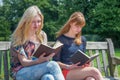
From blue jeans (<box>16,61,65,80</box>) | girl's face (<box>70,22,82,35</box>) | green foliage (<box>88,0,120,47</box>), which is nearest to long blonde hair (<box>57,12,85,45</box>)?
girl's face (<box>70,22,82,35</box>)

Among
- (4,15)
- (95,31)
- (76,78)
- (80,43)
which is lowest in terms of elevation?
(4,15)

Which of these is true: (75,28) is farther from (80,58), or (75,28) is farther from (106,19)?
(106,19)

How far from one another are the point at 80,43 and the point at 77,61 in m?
0.56

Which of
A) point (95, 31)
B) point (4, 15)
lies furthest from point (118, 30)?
point (4, 15)

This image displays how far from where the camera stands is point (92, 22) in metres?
36.4

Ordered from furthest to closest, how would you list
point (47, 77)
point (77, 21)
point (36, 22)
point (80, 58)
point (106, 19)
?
point (106, 19) < point (77, 21) < point (36, 22) < point (80, 58) < point (47, 77)

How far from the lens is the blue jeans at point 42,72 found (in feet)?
15.1

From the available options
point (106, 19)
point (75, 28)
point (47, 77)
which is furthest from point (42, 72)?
point (106, 19)

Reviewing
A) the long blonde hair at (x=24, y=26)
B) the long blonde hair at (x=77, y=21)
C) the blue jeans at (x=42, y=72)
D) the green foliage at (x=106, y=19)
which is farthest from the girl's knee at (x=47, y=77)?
the green foliage at (x=106, y=19)

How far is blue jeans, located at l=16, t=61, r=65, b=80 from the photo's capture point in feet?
15.1

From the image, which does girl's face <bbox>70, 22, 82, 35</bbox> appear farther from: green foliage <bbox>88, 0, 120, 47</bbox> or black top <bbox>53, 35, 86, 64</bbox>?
green foliage <bbox>88, 0, 120, 47</bbox>

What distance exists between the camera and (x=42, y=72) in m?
4.65

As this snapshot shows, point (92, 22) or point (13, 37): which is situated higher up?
point (13, 37)

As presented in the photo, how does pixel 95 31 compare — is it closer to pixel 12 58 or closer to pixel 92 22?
pixel 92 22
